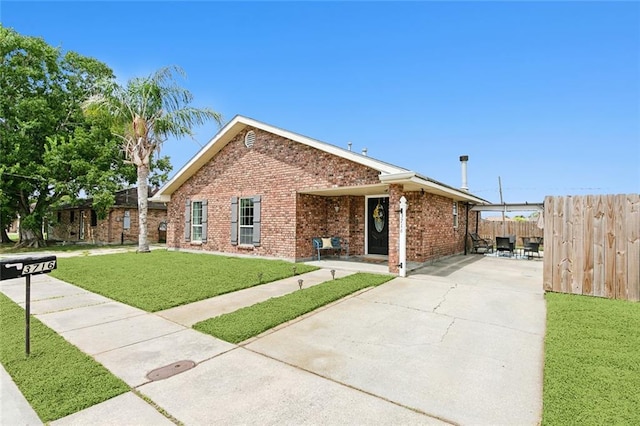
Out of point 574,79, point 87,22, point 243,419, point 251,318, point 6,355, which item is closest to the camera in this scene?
point 243,419

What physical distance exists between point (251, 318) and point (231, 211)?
8735 mm

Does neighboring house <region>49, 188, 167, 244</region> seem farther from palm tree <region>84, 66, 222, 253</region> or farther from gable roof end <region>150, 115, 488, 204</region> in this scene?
palm tree <region>84, 66, 222, 253</region>

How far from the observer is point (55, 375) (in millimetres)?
3145

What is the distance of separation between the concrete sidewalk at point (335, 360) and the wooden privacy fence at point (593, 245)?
0.87 m

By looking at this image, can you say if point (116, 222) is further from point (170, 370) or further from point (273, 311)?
point (170, 370)

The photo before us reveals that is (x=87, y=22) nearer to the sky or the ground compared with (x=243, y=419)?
nearer to the sky

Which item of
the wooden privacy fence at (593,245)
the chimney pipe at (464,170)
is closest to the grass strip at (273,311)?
the wooden privacy fence at (593,245)

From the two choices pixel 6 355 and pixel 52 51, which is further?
pixel 52 51

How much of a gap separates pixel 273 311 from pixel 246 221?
792 cm

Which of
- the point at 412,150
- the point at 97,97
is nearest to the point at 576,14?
the point at 97,97

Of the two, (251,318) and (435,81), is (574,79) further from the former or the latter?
(251,318)

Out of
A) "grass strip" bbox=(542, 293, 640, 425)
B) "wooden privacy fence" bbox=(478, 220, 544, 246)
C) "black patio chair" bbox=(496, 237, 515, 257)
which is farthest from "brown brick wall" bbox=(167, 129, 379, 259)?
"wooden privacy fence" bbox=(478, 220, 544, 246)

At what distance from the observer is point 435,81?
12.7 meters

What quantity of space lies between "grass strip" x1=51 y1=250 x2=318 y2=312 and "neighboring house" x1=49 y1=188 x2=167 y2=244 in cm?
1072
